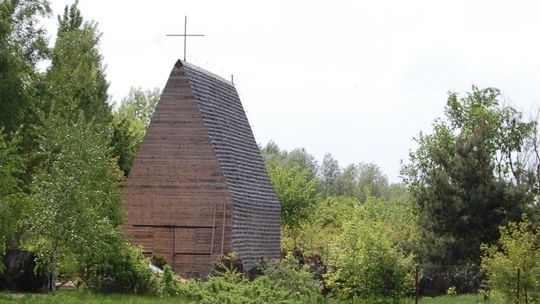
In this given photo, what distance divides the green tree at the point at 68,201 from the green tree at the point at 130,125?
6.82m

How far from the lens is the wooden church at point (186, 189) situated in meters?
37.1

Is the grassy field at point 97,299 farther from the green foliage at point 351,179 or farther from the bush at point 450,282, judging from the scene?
the green foliage at point 351,179

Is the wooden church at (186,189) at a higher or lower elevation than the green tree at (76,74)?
lower

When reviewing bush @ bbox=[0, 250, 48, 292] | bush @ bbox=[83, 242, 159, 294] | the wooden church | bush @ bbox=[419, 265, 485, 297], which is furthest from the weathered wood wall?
bush @ bbox=[0, 250, 48, 292]

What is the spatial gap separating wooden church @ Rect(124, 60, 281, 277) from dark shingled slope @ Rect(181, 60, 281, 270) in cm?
8

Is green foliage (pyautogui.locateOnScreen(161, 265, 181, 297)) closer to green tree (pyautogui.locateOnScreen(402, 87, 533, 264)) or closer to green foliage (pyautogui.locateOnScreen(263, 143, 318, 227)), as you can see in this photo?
green tree (pyautogui.locateOnScreen(402, 87, 533, 264))

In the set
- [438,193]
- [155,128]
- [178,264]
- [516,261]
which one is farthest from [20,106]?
[516,261]

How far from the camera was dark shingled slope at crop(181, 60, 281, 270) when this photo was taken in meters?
37.9

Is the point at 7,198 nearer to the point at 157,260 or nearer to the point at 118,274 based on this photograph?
the point at 118,274

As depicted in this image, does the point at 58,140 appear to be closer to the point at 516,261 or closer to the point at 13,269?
the point at 13,269

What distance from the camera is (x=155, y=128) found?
37938 millimetres

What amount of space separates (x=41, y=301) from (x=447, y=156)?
23.1 metres

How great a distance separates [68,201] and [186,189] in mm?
10195

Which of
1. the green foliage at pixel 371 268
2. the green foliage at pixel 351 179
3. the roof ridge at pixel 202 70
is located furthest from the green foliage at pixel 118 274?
the green foliage at pixel 351 179
